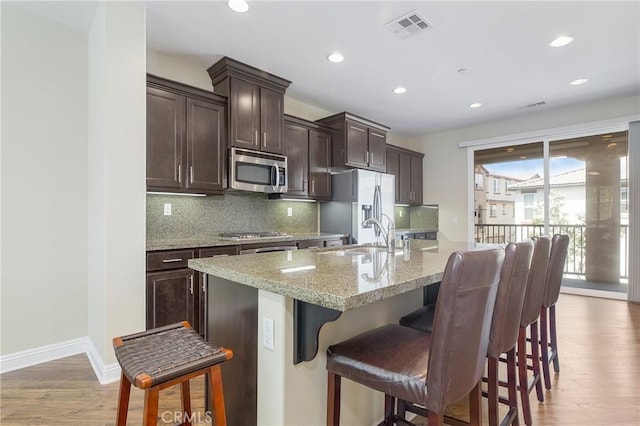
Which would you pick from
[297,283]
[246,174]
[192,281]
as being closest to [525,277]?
[297,283]

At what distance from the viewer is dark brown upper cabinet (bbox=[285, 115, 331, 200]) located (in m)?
3.93

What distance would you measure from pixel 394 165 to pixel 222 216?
129 inches

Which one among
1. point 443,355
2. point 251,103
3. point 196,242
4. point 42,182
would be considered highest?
point 251,103

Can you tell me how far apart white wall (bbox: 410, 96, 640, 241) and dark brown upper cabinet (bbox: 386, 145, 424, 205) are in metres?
0.25

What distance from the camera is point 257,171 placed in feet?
11.2

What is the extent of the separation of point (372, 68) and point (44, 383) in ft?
12.7

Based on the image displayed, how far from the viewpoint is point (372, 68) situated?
345 centimetres

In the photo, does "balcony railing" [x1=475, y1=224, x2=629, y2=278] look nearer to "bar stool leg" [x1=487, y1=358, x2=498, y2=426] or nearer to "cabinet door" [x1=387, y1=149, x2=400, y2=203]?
"cabinet door" [x1=387, y1=149, x2=400, y2=203]

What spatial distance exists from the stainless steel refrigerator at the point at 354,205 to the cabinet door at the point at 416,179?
1.64 metres

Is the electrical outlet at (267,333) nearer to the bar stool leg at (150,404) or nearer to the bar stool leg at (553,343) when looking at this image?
the bar stool leg at (150,404)

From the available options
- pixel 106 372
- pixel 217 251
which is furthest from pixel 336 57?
pixel 106 372

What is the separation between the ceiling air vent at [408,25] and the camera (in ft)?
8.39

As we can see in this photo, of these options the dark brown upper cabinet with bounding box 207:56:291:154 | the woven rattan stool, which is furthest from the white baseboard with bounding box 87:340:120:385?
the dark brown upper cabinet with bounding box 207:56:291:154

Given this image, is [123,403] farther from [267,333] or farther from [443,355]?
[443,355]
